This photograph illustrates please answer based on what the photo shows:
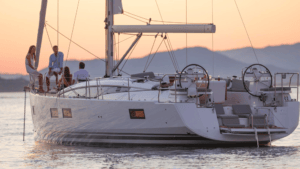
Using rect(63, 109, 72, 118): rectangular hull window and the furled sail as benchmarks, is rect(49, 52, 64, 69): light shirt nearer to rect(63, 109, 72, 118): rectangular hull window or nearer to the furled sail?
the furled sail

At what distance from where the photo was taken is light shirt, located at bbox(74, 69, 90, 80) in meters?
17.5

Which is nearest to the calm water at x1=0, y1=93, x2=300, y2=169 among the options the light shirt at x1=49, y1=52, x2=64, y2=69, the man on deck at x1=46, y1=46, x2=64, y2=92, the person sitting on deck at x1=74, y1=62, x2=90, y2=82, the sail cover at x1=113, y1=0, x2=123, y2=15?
the person sitting on deck at x1=74, y1=62, x2=90, y2=82

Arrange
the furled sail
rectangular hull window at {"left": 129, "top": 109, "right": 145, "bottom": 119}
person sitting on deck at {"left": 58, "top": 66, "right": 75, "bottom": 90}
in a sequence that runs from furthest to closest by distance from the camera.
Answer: person sitting on deck at {"left": 58, "top": 66, "right": 75, "bottom": 90} < the furled sail < rectangular hull window at {"left": 129, "top": 109, "right": 145, "bottom": 119}

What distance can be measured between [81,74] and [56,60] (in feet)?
3.12

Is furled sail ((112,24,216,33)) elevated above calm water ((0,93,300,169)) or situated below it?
above

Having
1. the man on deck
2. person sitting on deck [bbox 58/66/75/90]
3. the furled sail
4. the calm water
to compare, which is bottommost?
the calm water

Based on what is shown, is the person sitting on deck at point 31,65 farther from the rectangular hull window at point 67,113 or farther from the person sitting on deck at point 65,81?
the rectangular hull window at point 67,113

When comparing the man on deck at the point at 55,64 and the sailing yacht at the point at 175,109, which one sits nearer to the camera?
the sailing yacht at the point at 175,109

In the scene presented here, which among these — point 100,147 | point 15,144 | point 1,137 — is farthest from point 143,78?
point 1,137

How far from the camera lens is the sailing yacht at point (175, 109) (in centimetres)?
1333

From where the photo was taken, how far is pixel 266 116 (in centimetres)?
1426

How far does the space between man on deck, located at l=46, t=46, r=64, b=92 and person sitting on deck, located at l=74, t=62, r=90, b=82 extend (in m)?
0.59

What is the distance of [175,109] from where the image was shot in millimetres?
13086

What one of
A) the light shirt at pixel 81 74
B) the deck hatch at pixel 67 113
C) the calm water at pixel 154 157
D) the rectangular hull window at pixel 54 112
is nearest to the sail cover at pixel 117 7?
the light shirt at pixel 81 74
